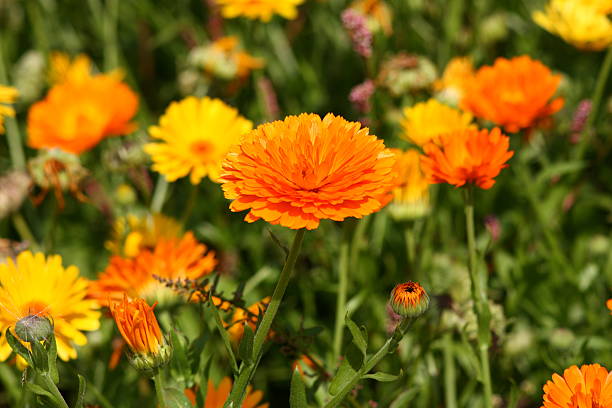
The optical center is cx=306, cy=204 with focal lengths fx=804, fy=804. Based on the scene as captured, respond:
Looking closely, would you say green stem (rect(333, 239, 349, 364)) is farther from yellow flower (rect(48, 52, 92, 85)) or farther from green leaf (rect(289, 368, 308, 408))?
yellow flower (rect(48, 52, 92, 85))

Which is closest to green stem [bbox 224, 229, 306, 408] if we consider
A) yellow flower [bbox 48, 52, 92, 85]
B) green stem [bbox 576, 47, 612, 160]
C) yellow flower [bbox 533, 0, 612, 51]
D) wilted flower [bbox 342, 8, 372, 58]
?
wilted flower [bbox 342, 8, 372, 58]

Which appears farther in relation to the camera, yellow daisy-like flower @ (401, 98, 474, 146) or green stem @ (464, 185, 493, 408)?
yellow daisy-like flower @ (401, 98, 474, 146)

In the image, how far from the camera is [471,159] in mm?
1381

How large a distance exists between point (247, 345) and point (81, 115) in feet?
4.18

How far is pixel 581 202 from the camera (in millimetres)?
2395

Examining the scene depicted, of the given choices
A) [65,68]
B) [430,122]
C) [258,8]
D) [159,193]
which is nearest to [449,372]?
[430,122]

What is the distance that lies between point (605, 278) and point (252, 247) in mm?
989

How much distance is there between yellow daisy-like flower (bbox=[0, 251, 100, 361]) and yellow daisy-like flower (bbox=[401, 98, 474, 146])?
31.6 inches

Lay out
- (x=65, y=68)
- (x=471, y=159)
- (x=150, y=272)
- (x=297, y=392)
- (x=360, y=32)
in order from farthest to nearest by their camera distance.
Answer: (x=65, y=68)
(x=360, y=32)
(x=150, y=272)
(x=471, y=159)
(x=297, y=392)

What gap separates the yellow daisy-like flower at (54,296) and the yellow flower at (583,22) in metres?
1.50

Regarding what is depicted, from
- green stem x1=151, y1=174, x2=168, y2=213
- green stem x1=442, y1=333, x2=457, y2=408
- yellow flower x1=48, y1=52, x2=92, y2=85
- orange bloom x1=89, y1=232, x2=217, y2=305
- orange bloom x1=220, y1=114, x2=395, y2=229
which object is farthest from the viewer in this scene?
yellow flower x1=48, y1=52, x2=92, y2=85

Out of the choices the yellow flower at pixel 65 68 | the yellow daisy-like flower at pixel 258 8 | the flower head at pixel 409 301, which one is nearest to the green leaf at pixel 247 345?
the flower head at pixel 409 301

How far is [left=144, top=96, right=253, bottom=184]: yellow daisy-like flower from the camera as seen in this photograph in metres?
1.88

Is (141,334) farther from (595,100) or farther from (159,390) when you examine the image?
(595,100)
